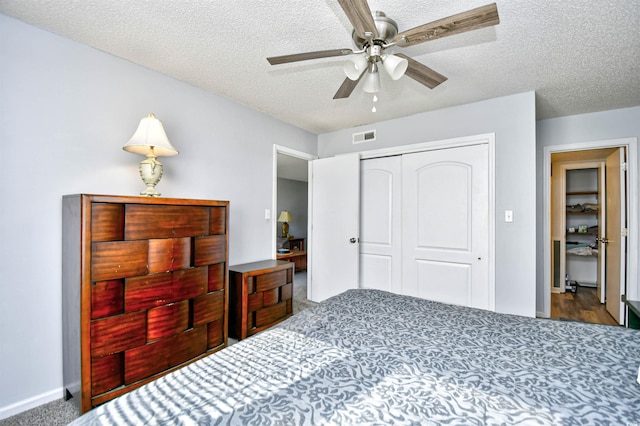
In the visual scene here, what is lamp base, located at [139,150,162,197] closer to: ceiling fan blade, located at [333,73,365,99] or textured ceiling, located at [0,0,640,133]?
textured ceiling, located at [0,0,640,133]

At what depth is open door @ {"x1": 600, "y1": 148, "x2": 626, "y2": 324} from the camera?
3.23 m

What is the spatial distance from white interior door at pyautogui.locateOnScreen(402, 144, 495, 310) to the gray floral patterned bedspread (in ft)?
5.43

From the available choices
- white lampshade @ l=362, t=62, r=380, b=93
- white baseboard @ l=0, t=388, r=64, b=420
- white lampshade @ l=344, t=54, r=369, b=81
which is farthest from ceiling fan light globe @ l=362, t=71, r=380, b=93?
white baseboard @ l=0, t=388, r=64, b=420

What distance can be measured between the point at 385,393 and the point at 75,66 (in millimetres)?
2732

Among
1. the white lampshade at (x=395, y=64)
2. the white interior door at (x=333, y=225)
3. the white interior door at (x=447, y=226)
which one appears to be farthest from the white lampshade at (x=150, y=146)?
the white interior door at (x=447, y=226)

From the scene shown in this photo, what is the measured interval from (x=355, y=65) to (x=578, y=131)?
3.32m

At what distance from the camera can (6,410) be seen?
1.74 m

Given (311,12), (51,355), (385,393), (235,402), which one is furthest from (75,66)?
(385,393)

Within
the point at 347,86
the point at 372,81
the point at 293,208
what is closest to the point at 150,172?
the point at 347,86

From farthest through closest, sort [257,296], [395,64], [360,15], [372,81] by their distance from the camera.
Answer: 1. [257,296]
2. [372,81]
3. [395,64]
4. [360,15]

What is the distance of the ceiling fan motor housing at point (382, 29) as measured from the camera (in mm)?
1587

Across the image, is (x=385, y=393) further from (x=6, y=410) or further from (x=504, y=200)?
(x=504, y=200)

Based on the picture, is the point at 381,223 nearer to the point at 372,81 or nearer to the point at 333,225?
the point at 333,225

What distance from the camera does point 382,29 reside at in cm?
172
